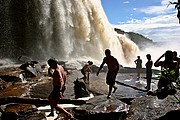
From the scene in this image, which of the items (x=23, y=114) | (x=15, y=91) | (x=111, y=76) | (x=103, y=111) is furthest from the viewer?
(x=15, y=91)

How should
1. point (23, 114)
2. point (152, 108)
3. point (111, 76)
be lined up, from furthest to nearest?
point (111, 76)
point (23, 114)
point (152, 108)

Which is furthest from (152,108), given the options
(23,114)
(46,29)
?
(46,29)

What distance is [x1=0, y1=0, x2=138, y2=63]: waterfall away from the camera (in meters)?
28.6

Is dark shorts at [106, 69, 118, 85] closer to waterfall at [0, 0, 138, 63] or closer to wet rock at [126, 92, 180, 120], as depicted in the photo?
wet rock at [126, 92, 180, 120]

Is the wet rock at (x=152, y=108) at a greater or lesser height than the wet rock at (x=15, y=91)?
greater

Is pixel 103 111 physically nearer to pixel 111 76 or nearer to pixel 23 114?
pixel 23 114

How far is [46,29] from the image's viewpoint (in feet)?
95.7

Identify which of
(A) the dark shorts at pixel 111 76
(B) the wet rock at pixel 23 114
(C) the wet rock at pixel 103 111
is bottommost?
(B) the wet rock at pixel 23 114

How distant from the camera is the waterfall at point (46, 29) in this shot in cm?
2864

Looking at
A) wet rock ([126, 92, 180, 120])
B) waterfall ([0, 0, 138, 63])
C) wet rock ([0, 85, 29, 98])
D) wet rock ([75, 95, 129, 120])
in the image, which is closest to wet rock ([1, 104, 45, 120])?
wet rock ([75, 95, 129, 120])

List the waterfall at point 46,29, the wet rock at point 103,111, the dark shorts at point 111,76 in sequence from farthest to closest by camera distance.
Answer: the waterfall at point 46,29
the dark shorts at point 111,76
the wet rock at point 103,111

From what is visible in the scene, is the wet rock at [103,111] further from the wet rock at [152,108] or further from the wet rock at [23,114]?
the wet rock at [23,114]

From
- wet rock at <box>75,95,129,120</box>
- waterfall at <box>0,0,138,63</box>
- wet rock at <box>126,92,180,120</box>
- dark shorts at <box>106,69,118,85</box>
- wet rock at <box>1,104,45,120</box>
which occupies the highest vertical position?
waterfall at <box>0,0,138,63</box>

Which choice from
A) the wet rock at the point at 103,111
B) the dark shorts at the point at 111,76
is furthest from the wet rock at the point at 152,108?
the dark shorts at the point at 111,76
